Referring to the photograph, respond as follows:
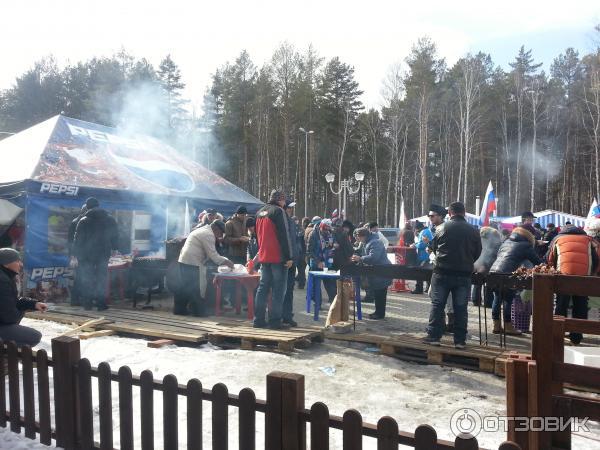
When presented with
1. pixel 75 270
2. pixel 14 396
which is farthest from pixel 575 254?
pixel 75 270

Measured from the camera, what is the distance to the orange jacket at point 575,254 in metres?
6.14

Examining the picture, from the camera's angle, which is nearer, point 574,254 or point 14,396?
point 14,396

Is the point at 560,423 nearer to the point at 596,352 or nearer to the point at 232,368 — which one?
the point at 596,352

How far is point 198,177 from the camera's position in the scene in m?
14.2

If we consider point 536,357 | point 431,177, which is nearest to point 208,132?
point 431,177

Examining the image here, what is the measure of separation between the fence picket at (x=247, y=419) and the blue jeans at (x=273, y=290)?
411cm

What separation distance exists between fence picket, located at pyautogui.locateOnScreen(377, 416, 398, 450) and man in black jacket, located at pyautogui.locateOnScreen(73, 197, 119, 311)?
7492 mm

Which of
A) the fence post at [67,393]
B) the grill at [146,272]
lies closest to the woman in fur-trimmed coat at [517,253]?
the fence post at [67,393]

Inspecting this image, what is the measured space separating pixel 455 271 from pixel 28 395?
4.79 metres

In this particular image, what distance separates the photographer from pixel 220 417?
102 inches

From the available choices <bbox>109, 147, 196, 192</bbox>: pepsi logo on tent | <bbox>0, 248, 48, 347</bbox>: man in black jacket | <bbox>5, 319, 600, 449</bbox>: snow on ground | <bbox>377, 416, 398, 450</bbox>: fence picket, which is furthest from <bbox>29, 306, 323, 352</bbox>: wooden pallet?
<bbox>109, 147, 196, 192</bbox>: pepsi logo on tent

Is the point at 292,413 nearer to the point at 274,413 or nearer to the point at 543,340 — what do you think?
the point at 274,413

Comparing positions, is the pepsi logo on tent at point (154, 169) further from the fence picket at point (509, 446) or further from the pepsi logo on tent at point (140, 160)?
the fence picket at point (509, 446)

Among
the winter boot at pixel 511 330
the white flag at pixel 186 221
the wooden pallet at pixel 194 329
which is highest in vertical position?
the white flag at pixel 186 221
